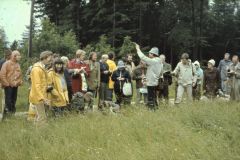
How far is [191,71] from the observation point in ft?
47.8

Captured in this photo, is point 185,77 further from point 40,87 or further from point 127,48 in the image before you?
point 127,48

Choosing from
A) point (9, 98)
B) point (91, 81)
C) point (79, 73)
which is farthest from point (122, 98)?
point (9, 98)

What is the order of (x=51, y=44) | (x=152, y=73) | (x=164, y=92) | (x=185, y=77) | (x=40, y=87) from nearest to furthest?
1. (x=40, y=87)
2. (x=152, y=73)
3. (x=185, y=77)
4. (x=164, y=92)
5. (x=51, y=44)

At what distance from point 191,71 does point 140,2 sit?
36.1m

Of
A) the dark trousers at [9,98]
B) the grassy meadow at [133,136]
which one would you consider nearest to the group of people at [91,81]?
the dark trousers at [9,98]

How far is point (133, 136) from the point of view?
28.2ft

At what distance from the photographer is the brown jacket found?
12812mm

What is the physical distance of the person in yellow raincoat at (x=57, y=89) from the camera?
10492 mm

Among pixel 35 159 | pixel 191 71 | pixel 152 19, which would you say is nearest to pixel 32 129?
pixel 35 159

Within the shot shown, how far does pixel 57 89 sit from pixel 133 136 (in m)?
2.65

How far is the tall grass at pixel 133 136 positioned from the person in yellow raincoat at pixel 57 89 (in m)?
0.66

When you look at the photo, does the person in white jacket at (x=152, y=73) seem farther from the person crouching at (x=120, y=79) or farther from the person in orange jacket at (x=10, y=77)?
the person in orange jacket at (x=10, y=77)

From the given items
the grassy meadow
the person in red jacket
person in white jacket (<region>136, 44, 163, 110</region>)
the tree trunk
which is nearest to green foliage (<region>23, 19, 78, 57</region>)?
the tree trunk

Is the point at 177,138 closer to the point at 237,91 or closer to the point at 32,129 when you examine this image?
the point at 32,129
